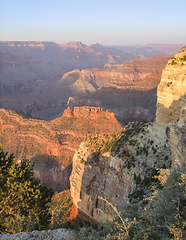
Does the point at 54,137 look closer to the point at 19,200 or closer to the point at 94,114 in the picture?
the point at 94,114

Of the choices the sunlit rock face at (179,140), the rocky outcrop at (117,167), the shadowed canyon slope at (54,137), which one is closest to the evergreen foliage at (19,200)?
the rocky outcrop at (117,167)

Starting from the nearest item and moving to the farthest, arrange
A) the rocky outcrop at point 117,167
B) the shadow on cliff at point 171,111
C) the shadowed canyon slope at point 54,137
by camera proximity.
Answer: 1. the rocky outcrop at point 117,167
2. the shadow on cliff at point 171,111
3. the shadowed canyon slope at point 54,137

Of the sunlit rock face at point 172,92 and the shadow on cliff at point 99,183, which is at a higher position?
the sunlit rock face at point 172,92

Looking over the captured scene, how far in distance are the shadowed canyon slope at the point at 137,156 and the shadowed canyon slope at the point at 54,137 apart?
93.6 ft

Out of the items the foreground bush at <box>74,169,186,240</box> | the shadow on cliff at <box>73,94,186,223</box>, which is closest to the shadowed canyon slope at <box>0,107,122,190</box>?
the shadow on cliff at <box>73,94,186,223</box>

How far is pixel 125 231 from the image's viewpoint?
7.26 meters

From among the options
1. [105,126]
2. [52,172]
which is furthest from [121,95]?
[52,172]

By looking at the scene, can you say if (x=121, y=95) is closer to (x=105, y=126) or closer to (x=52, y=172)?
(x=105, y=126)

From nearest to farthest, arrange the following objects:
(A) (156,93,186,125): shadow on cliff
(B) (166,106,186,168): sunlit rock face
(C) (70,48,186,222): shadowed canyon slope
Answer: (B) (166,106,186,168): sunlit rock face
(C) (70,48,186,222): shadowed canyon slope
(A) (156,93,186,125): shadow on cliff

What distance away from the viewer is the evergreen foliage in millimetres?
14016

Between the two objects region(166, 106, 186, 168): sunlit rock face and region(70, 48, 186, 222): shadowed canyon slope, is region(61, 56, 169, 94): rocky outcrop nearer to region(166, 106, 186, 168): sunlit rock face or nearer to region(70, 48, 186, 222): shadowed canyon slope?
region(70, 48, 186, 222): shadowed canyon slope

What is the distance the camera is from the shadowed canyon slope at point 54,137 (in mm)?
49812

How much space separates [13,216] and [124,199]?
866cm

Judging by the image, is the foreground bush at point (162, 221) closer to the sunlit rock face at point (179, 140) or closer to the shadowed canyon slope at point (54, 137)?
the sunlit rock face at point (179, 140)
